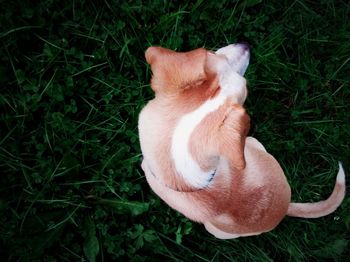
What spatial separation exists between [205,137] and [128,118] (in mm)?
1253

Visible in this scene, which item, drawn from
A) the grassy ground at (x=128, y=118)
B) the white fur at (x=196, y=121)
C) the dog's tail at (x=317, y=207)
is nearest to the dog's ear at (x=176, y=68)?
the white fur at (x=196, y=121)

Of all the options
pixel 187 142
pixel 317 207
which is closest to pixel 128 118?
pixel 187 142

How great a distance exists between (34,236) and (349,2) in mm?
2864

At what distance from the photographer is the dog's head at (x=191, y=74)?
1836mm


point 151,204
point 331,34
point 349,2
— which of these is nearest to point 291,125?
point 331,34

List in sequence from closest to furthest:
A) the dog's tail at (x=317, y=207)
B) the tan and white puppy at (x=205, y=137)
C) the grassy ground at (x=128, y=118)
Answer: the tan and white puppy at (x=205, y=137) → the dog's tail at (x=317, y=207) → the grassy ground at (x=128, y=118)

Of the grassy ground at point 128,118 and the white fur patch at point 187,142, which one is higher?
the white fur patch at point 187,142

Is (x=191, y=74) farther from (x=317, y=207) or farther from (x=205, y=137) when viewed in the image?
(x=317, y=207)

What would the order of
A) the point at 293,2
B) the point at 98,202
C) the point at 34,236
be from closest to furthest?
the point at 34,236, the point at 98,202, the point at 293,2

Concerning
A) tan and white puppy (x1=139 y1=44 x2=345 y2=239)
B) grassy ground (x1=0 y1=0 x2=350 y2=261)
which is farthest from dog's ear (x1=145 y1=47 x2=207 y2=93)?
grassy ground (x1=0 y1=0 x2=350 y2=261)

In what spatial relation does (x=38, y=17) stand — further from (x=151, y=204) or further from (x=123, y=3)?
(x=151, y=204)

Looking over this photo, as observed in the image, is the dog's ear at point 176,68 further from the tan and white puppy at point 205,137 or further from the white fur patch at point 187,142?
the white fur patch at point 187,142

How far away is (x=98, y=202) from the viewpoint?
291 cm

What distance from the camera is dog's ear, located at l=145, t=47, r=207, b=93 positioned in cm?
183
